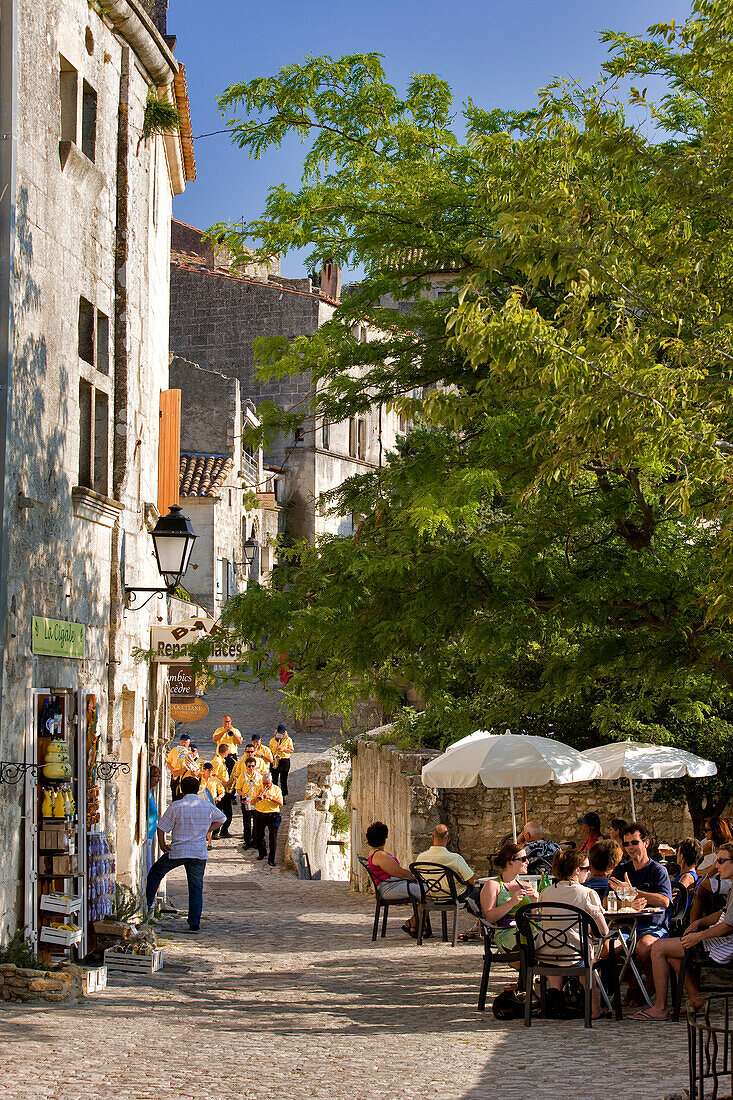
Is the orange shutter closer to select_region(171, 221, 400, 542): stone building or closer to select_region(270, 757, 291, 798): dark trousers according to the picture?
select_region(270, 757, 291, 798): dark trousers

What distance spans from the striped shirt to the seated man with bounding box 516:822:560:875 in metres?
3.39

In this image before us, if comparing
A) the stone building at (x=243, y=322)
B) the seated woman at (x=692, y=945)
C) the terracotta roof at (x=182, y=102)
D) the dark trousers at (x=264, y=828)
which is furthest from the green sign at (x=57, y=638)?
the stone building at (x=243, y=322)

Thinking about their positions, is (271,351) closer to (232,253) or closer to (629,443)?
(232,253)

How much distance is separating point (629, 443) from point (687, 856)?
4813 millimetres

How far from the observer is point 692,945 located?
26.0 feet

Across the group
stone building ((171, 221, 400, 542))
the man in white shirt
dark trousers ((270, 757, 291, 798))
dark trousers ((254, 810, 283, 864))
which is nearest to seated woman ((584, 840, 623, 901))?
the man in white shirt

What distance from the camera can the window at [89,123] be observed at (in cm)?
1196

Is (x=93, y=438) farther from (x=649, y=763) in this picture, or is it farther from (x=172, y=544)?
(x=649, y=763)

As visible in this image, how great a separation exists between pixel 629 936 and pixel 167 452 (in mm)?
9578

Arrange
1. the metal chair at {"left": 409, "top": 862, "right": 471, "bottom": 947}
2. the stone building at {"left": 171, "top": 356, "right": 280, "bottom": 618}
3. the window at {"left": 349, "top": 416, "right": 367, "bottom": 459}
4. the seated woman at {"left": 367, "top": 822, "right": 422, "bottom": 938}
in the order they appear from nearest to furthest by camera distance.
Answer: the metal chair at {"left": 409, "top": 862, "right": 471, "bottom": 947}
the seated woman at {"left": 367, "top": 822, "right": 422, "bottom": 938}
the stone building at {"left": 171, "top": 356, "right": 280, "bottom": 618}
the window at {"left": 349, "top": 416, "right": 367, "bottom": 459}

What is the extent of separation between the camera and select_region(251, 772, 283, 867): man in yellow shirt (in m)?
20.1

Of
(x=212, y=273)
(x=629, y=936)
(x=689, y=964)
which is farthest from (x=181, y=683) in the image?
(x=212, y=273)

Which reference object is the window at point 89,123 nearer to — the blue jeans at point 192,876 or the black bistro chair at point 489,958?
the blue jeans at point 192,876

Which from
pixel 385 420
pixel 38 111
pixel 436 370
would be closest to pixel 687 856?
pixel 436 370
